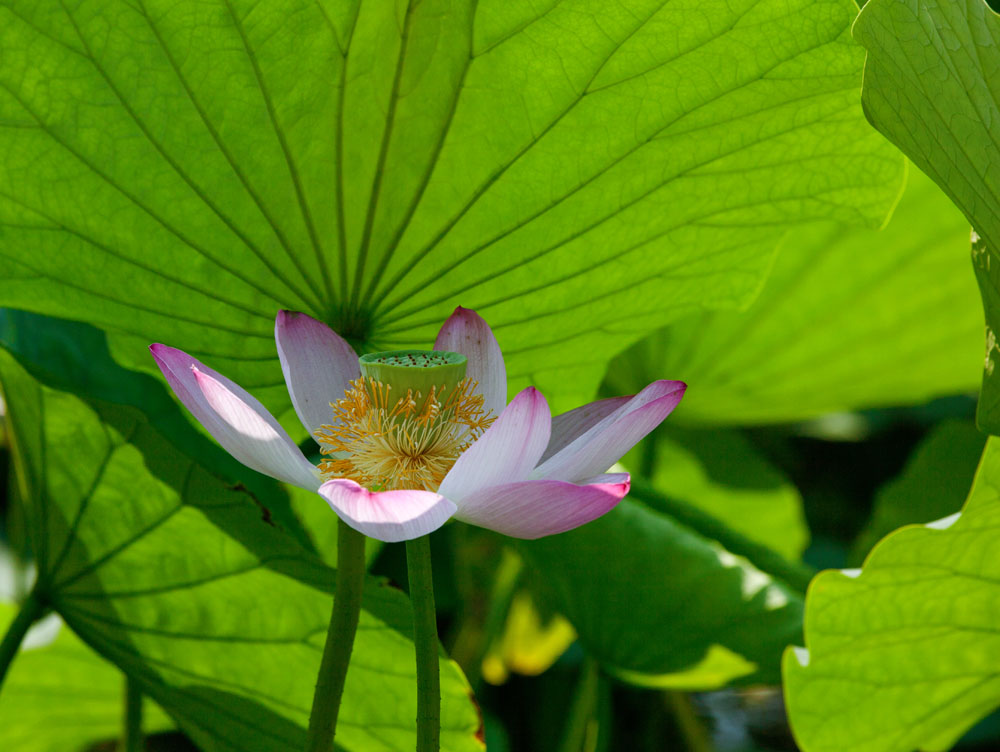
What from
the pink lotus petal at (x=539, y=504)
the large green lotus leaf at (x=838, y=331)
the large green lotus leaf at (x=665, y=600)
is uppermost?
the large green lotus leaf at (x=838, y=331)

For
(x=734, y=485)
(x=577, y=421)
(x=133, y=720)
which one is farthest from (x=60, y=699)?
(x=734, y=485)

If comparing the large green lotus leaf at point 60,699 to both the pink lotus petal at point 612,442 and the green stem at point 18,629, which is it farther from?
the pink lotus petal at point 612,442

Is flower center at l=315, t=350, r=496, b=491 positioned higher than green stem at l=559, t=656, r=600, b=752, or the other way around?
flower center at l=315, t=350, r=496, b=491

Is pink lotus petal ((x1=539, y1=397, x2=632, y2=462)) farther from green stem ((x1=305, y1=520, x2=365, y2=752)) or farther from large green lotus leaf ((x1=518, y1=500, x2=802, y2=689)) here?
large green lotus leaf ((x1=518, y1=500, x2=802, y2=689))

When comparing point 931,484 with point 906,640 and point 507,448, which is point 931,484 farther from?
point 507,448

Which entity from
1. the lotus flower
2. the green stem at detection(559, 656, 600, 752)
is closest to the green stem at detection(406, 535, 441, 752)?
the lotus flower

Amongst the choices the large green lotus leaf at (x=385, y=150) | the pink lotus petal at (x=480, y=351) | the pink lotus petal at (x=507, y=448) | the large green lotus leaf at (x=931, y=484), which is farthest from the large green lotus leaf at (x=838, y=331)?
the pink lotus petal at (x=507, y=448)
